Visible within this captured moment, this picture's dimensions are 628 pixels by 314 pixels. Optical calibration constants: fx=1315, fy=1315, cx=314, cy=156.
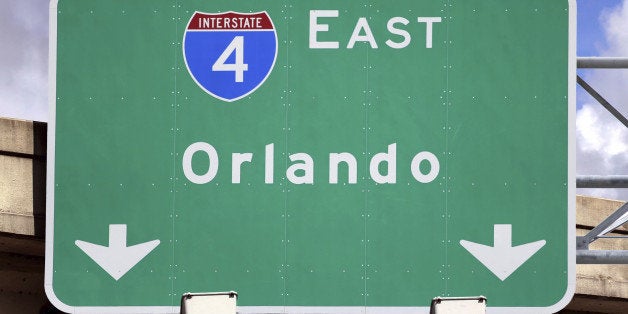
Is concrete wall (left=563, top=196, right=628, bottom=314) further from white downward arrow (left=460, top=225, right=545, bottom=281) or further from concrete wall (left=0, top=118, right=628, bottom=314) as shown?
white downward arrow (left=460, top=225, right=545, bottom=281)

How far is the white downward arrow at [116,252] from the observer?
11258 mm

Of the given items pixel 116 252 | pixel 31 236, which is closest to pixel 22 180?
pixel 31 236

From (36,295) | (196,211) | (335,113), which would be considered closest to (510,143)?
(335,113)

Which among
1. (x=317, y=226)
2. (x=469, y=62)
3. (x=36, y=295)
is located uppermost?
(x=469, y=62)

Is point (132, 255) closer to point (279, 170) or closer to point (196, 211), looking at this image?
point (196, 211)

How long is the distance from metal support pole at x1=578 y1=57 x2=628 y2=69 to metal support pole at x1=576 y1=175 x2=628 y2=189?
46.3 inches

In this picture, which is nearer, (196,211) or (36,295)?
(196,211)

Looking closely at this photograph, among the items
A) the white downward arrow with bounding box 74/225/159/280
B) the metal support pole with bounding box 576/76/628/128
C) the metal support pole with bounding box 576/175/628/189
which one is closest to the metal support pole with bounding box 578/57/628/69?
the metal support pole with bounding box 576/76/628/128

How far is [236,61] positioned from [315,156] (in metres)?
1.07

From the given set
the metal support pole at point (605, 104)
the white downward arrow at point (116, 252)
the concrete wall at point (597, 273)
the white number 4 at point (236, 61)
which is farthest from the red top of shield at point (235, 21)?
the concrete wall at point (597, 273)

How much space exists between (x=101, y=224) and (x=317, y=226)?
186 cm

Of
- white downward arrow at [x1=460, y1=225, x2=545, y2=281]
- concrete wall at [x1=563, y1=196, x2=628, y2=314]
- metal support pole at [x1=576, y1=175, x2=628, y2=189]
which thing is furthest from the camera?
concrete wall at [x1=563, y1=196, x2=628, y2=314]

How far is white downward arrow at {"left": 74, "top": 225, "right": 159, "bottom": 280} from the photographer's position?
11258 mm

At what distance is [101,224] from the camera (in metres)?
11.3
